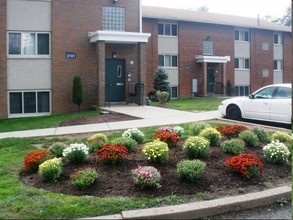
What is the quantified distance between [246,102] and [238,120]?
2.54ft

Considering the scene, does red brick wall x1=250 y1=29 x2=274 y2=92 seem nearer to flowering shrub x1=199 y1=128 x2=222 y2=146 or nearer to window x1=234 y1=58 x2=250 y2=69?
window x1=234 y1=58 x2=250 y2=69

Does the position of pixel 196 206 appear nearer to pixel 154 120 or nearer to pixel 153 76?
A: pixel 154 120

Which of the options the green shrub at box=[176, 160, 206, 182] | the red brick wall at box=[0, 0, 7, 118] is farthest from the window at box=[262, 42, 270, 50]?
the green shrub at box=[176, 160, 206, 182]

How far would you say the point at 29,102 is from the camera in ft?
66.9

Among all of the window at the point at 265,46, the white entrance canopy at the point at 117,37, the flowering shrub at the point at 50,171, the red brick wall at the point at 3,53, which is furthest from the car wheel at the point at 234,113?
the window at the point at 265,46

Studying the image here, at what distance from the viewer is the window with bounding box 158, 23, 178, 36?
3006 centimetres

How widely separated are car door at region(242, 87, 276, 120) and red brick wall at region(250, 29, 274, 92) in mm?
21377

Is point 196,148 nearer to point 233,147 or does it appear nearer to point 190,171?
point 233,147

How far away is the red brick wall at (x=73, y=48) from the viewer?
20500 millimetres

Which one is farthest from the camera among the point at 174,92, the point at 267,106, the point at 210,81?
the point at 210,81

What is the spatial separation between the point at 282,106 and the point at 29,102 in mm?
12536

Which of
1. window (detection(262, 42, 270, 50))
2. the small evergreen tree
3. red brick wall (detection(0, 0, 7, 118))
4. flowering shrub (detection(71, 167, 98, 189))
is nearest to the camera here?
flowering shrub (detection(71, 167, 98, 189))

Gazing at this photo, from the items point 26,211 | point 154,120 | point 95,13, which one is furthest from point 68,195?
point 95,13

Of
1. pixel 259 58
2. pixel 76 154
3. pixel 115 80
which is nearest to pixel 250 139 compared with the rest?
pixel 76 154
